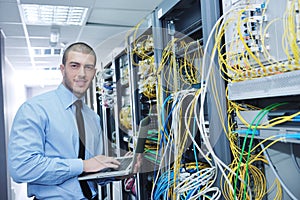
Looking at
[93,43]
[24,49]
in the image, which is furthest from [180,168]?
[24,49]

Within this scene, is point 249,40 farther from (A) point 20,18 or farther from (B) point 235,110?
(A) point 20,18

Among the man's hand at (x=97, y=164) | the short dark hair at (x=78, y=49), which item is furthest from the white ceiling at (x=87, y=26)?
the man's hand at (x=97, y=164)

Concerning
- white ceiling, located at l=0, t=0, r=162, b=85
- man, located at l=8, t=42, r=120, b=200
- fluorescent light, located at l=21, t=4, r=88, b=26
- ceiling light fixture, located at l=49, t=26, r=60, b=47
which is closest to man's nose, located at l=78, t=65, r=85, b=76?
man, located at l=8, t=42, r=120, b=200

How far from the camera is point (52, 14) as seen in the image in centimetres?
259

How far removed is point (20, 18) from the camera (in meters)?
2.53

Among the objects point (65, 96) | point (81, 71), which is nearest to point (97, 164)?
point (65, 96)

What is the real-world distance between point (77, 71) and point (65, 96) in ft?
0.64

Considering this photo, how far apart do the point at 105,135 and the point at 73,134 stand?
34.7 inches

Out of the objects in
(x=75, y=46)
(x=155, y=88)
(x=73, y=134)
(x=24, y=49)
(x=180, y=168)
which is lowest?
(x=180, y=168)

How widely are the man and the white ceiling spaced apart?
0.78 m

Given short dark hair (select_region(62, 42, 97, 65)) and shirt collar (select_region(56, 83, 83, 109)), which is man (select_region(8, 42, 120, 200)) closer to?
shirt collar (select_region(56, 83, 83, 109))

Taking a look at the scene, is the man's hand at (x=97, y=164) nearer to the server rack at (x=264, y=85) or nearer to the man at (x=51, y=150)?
the man at (x=51, y=150)

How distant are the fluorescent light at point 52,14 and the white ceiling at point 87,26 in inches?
2.8

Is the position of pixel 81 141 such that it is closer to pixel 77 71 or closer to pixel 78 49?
pixel 77 71
